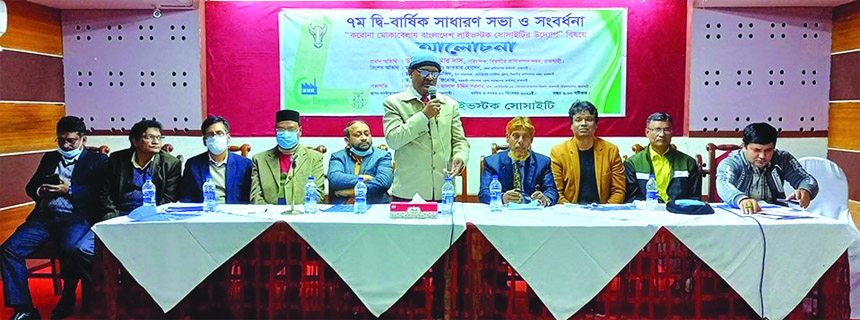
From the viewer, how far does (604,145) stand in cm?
384

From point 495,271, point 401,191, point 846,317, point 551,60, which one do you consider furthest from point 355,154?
point 846,317

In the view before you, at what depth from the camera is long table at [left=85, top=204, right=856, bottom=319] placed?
291cm

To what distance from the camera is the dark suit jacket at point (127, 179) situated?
12.5 feet

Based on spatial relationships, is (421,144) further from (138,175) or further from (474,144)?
(138,175)

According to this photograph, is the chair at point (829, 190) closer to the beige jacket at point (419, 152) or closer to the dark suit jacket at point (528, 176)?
the dark suit jacket at point (528, 176)

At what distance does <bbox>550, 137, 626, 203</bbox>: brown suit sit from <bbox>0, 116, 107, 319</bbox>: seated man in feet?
8.86

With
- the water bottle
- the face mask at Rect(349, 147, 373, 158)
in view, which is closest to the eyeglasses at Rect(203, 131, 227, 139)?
the face mask at Rect(349, 147, 373, 158)

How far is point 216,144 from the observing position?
12.4 ft

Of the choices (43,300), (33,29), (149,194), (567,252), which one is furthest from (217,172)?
(33,29)

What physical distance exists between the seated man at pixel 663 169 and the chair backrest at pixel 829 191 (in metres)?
0.67

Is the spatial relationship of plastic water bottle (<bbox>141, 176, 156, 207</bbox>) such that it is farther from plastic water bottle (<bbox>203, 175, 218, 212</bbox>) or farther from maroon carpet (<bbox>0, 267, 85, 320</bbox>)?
maroon carpet (<bbox>0, 267, 85, 320</bbox>)

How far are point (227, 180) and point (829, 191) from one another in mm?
3535

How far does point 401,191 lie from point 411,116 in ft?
1.46

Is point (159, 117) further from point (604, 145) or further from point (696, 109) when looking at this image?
point (696, 109)
